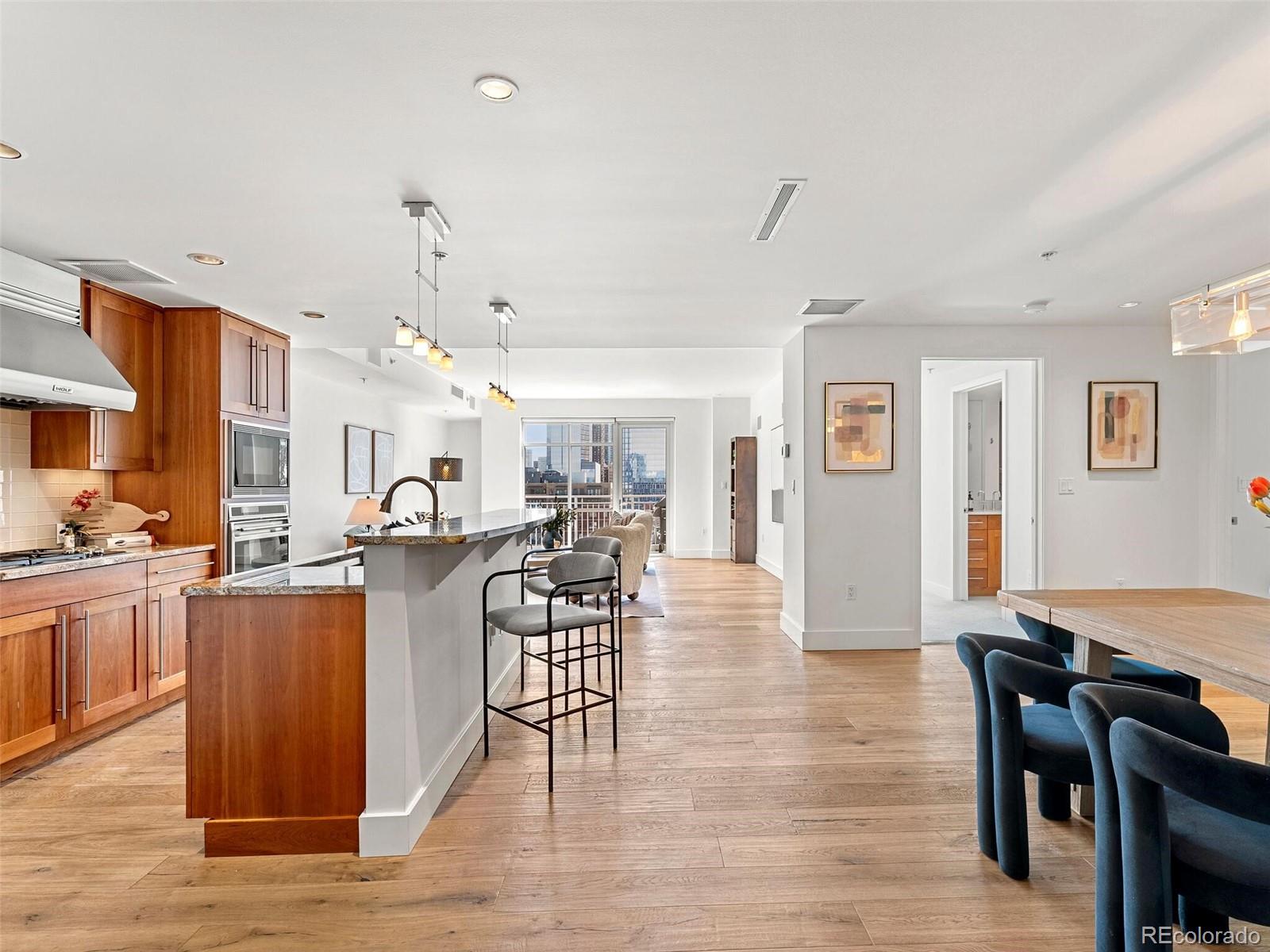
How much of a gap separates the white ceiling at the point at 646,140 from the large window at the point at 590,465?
6790 mm

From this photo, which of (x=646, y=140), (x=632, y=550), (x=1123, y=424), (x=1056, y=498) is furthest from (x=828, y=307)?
(x=632, y=550)

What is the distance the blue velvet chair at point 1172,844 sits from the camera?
1246mm

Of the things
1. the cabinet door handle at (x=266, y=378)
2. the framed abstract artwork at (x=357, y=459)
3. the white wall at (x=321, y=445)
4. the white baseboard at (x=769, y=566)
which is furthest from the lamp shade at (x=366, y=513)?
the white baseboard at (x=769, y=566)

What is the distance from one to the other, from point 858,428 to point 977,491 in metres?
3.55

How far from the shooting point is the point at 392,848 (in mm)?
2256

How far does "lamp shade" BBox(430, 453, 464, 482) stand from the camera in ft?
36.3

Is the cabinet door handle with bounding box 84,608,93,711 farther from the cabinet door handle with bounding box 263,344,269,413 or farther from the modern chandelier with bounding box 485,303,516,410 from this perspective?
the modern chandelier with bounding box 485,303,516,410

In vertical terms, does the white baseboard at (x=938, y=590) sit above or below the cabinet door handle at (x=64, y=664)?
below

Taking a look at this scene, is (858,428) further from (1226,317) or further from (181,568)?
(181,568)

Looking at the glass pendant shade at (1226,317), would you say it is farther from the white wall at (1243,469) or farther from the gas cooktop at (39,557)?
the gas cooktop at (39,557)

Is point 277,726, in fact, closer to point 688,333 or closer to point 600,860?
point 600,860

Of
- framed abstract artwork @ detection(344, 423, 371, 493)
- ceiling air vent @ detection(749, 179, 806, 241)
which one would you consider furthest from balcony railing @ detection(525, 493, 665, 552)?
ceiling air vent @ detection(749, 179, 806, 241)

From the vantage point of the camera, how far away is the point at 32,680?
9.61 ft

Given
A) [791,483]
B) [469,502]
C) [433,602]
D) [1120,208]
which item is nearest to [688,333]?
[791,483]
